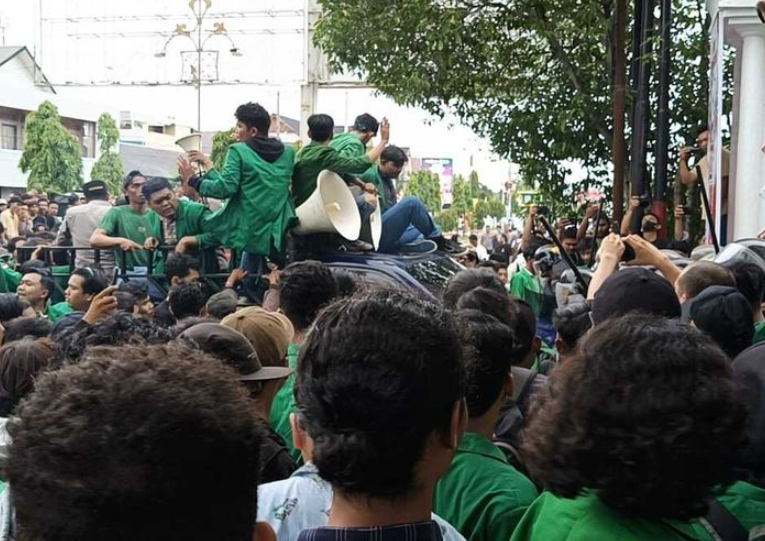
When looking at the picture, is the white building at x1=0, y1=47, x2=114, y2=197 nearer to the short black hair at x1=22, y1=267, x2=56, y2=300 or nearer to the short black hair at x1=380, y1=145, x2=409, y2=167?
the short black hair at x1=380, y1=145, x2=409, y2=167

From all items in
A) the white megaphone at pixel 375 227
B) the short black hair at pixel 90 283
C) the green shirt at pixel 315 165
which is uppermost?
the green shirt at pixel 315 165

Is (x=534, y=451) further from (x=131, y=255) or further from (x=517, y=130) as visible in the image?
(x=517, y=130)

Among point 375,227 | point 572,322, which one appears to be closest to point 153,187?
point 375,227

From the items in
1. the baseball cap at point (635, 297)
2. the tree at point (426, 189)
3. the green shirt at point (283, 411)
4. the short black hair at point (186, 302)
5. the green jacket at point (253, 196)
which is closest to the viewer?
the baseball cap at point (635, 297)

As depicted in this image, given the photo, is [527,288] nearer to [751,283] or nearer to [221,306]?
[221,306]

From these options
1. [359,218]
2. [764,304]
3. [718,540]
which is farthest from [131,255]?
[718,540]

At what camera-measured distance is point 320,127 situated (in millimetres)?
7355

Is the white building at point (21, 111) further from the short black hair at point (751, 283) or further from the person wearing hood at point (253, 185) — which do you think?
the short black hair at point (751, 283)

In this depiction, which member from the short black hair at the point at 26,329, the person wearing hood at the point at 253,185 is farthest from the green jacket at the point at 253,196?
the short black hair at the point at 26,329

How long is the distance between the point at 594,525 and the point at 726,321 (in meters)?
1.69

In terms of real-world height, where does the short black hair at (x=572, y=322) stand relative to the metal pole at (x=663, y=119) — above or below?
below

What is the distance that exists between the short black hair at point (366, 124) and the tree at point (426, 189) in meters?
55.3

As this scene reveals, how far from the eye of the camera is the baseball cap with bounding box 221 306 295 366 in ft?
11.9

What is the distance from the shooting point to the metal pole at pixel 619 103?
33.4ft
